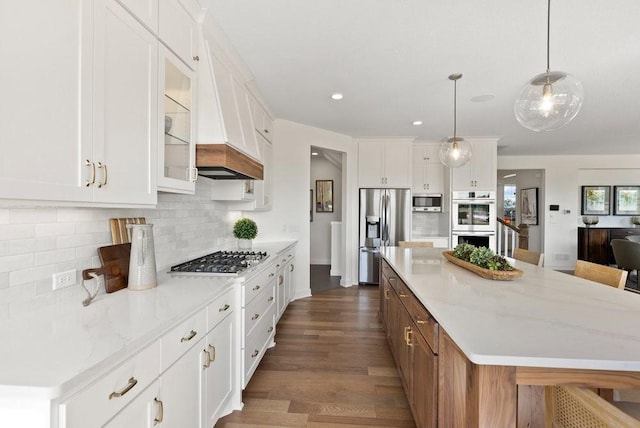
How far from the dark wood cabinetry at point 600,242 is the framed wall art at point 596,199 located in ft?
1.78

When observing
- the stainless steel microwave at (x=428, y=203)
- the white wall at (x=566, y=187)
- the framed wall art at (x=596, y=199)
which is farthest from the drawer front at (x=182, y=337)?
the framed wall art at (x=596, y=199)

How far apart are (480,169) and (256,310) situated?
494cm

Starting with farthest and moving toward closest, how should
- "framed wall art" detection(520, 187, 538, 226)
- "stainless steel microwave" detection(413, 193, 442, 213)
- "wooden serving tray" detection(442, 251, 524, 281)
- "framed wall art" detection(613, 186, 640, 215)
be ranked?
1. "framed wall art" detection(520, 187, 538, 226)
2. "framed wall art" detection(613, 186, 640, 215)
3. "stainless steel microwave" detection(413, 193, 442, 213)
4. "wooden serving tray" detection(442, 251, 524, 281)

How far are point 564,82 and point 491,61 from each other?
1.08 meters

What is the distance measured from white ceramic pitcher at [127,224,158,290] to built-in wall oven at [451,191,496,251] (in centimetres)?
515

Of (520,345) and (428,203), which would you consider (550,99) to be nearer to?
(520,345)

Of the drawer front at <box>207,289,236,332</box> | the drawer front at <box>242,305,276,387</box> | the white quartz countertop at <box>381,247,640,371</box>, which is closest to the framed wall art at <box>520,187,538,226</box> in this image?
the white quartz countertop at <box>381,247,640,371</box>

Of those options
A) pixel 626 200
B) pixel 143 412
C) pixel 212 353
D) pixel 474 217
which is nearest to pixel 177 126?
pixel 212 353

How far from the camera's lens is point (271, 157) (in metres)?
4.11

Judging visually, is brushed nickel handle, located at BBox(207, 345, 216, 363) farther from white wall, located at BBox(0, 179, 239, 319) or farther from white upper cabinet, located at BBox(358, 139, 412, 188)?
white upper cabinet, located at BBox(358, 139, 412, 188)

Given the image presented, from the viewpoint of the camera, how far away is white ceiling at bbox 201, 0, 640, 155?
1941mm

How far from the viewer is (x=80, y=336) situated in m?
1.02

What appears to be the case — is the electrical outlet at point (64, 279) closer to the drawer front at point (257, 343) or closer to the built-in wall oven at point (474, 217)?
the drawer front at point (257, 343)

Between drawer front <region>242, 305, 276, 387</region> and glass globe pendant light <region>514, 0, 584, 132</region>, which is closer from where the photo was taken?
glass globe pendant light <region>514, 0, 584, 132</region>
